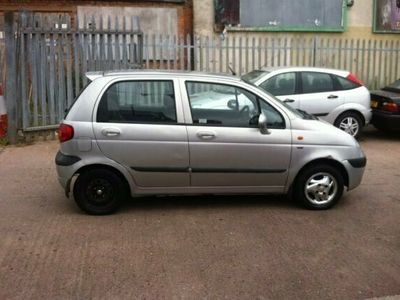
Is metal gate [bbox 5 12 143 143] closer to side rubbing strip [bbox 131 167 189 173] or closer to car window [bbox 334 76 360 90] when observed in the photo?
car window [bbox 334 76 360 90]

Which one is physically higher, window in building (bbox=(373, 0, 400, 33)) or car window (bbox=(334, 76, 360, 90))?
window in building (bbox=(373, 0, 400, 33))

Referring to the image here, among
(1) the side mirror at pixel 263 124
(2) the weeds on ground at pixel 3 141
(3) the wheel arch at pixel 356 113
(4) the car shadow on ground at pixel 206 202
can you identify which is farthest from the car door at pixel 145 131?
(3) the wheel arch at pixel 356 113

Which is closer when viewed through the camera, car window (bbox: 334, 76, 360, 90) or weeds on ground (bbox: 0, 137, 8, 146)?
weeds on ground (bbox: 0, 137, 8, 146)

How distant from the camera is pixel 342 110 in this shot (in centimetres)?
1076

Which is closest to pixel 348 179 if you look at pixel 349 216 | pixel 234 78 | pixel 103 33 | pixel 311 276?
pixel 349 216

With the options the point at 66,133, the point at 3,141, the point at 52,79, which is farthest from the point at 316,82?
the point at 66,133

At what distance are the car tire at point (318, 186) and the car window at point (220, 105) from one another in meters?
0.89

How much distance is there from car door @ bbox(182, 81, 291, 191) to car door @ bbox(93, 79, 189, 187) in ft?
0.50

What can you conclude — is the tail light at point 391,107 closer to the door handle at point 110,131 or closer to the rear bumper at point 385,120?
the rear bumper at point 385,120

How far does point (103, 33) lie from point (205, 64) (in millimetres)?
3062

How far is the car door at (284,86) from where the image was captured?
33.9 feet

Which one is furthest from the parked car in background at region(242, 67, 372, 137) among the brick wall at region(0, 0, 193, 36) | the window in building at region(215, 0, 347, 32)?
the brick wall at region(0, 0, 193, 36)

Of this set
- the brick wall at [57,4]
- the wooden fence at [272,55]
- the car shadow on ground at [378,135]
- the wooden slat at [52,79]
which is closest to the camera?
the wooden slat at [52,79]

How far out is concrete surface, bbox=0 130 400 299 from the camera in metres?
4.28
